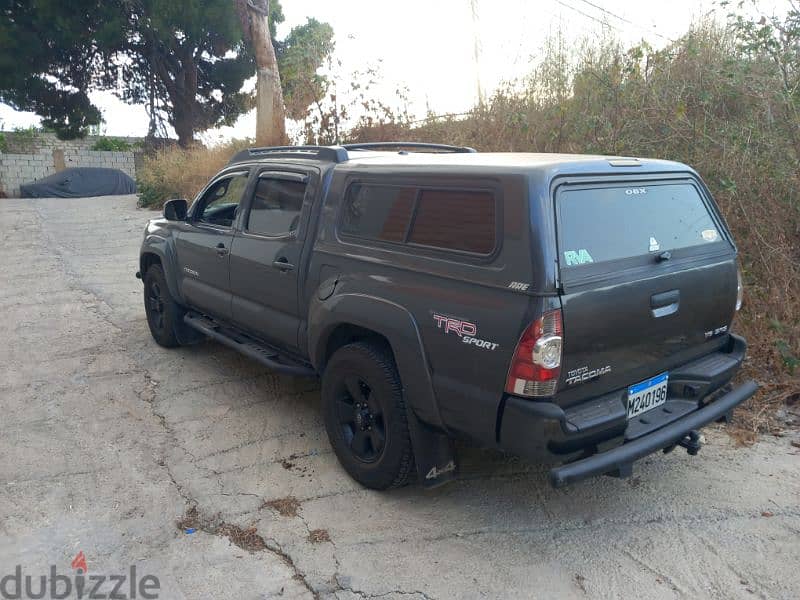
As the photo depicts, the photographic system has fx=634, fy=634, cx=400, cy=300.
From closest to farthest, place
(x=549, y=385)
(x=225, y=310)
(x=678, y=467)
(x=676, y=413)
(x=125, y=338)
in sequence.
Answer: (x=549, y=385) → (x=676, y=413) → (x=678, y=467) → (x=225, y=310) → (x=125, y=338)

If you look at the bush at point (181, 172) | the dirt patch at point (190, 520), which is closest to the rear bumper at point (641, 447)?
the dirt patch at point (190, 520)

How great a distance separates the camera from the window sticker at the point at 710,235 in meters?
3.50

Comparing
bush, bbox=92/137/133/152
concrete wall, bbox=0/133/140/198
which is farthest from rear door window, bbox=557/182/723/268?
bush, bbox=92/137/133/152

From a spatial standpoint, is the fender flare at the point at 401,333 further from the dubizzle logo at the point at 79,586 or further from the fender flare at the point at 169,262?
the fender flare at the point at 169,262

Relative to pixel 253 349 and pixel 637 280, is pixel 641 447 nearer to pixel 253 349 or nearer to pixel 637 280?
pixel 637 280

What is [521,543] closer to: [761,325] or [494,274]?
[494,274]

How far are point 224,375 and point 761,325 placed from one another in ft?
14.5

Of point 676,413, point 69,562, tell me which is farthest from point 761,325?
point 69,562

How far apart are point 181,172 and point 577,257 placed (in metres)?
15.5

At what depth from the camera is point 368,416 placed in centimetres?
359

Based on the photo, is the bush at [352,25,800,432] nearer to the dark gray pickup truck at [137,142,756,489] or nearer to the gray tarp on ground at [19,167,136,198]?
the dark gray pickup truck at [137,142,756,489]

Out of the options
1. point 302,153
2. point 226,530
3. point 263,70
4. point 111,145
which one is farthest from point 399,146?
point 111,145

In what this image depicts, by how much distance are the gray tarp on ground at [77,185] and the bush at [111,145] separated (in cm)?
437

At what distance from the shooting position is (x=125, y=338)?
21.0 ft
